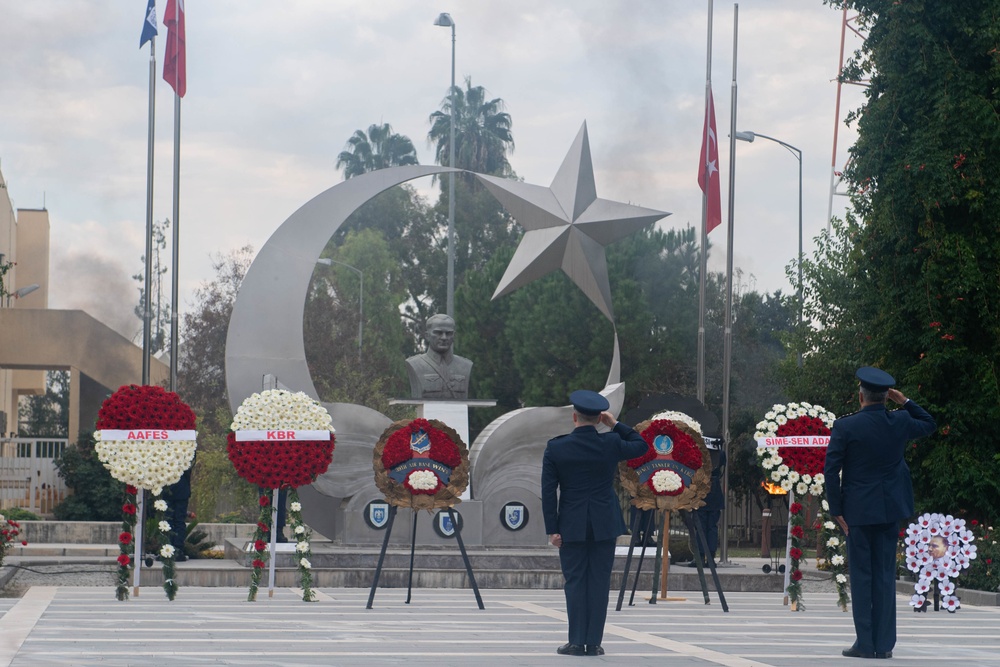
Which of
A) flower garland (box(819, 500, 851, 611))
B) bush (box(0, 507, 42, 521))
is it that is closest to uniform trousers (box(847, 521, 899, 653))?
flower garland (box(819, 500, 851, 611))

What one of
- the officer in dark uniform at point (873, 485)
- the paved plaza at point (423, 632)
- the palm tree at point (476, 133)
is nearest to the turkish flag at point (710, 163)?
the paved plaza at point (423, 632)

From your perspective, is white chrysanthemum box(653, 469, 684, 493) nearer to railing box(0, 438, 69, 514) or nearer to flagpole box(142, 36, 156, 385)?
flagpole box(142, 36, 156, 385)

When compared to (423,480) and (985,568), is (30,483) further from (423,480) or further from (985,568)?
(985,568)

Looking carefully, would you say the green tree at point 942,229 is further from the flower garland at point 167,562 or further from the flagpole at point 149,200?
the flagpole at point 149,200

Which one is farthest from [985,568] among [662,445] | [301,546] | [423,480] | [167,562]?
[167,562]


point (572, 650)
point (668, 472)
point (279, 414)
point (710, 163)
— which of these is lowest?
point (572, 650)

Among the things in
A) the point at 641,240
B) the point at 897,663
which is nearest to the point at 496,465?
the point at 897,663

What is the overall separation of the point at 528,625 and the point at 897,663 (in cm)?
347

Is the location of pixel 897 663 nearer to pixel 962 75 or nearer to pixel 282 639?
pixel 282 639

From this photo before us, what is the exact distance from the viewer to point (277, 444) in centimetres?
1437

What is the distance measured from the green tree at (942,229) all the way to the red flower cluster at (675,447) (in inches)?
222

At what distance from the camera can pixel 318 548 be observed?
18891 mm

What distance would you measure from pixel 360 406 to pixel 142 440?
257 inches

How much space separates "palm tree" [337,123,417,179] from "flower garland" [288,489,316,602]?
5193 cm
